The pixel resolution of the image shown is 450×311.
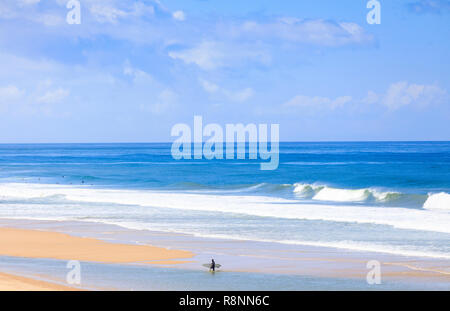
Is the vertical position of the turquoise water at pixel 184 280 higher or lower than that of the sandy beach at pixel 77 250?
lower

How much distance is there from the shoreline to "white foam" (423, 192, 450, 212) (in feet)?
49.1

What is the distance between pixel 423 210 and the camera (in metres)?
27.8

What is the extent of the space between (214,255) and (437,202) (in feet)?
63.0

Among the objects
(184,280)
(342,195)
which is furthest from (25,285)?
(342,195)

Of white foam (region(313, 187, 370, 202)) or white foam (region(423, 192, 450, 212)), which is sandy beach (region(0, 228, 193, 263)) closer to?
white foam (region(423, 192, 450, 212))

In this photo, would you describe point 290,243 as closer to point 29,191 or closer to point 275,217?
point 275,217

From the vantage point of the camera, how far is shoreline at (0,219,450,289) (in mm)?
13688

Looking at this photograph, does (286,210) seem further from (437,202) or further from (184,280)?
(184,280)

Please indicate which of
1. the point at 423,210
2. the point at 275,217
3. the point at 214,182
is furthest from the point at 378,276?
the point at 214,182

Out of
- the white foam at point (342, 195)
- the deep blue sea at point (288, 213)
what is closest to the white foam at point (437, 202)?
the deep blue sea at point (288, 213)

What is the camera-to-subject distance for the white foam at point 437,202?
30.4m

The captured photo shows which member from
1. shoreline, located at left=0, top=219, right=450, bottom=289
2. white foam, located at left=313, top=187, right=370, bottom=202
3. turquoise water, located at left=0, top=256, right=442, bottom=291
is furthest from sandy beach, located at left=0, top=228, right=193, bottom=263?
white foam, located at left=313, top=187, right=370, bottom=202

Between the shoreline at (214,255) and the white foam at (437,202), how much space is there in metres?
15.0

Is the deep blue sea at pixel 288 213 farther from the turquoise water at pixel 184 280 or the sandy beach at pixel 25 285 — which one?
the sandy beach at pixel 25 285
